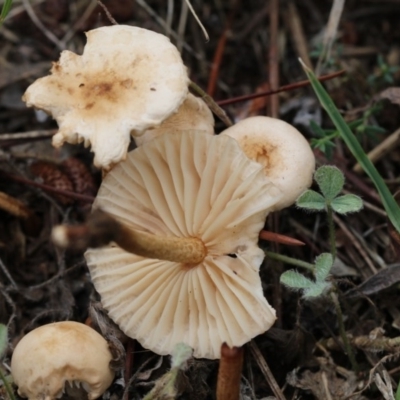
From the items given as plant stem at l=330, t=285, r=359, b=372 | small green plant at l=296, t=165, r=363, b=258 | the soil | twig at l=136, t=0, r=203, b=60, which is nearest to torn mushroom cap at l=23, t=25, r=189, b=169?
the soil

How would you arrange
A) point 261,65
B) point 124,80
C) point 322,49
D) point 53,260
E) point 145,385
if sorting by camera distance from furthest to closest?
point 261,65, point 322,49, point 53,260, point 145,385, point 124,80

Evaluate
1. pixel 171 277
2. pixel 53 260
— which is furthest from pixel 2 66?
pixel 171 277

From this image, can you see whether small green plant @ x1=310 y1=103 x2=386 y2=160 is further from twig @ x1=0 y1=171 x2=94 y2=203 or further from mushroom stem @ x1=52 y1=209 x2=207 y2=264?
twig @ x1=0 y1=171 x2=94 y2=203

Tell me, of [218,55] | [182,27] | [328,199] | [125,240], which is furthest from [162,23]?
[125,240]

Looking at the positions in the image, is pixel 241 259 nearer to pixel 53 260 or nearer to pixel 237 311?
pixel 237 311

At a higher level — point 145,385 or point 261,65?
point 261,65

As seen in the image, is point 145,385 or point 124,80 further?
point 145,385
